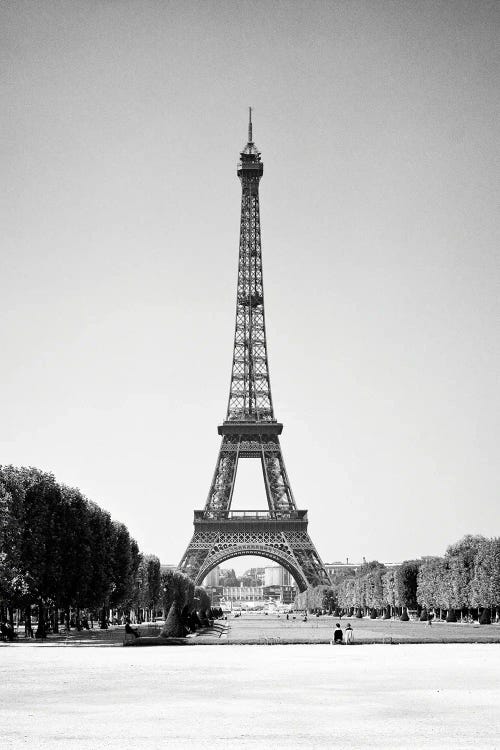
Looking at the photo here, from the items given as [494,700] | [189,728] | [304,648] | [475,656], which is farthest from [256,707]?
[304,648]

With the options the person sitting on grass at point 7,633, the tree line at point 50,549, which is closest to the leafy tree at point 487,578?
the tree line at point 50,549

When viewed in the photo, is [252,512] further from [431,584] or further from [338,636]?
[338,636]

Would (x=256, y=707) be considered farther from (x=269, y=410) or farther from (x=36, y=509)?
(x=269, y=410)

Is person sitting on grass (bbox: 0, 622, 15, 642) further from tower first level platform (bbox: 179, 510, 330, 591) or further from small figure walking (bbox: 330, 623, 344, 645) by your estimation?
tower first level platform (bbox: 179, 510, 330, 591)

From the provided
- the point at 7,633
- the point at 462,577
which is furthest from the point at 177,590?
the point at 7,633

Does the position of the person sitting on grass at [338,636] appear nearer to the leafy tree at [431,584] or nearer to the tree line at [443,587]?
the tree line at [443,587]
